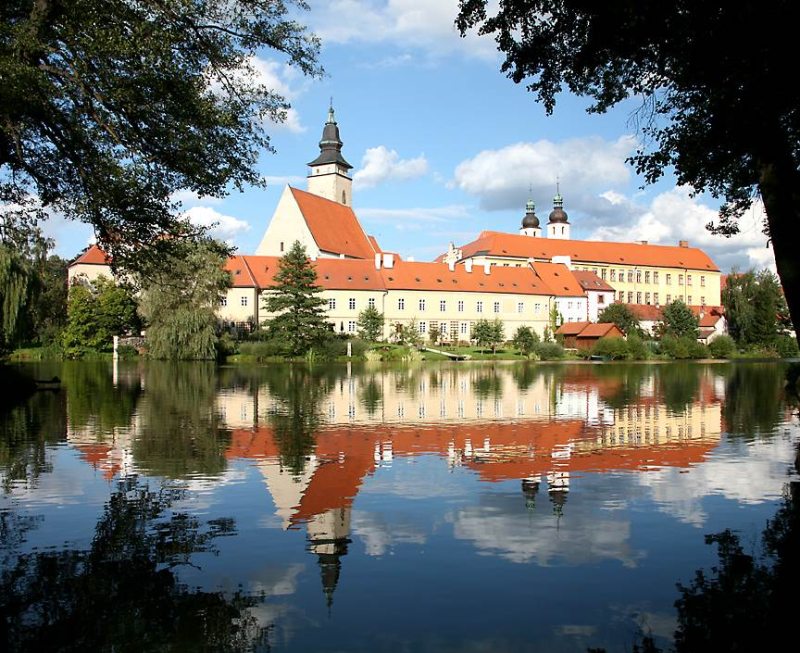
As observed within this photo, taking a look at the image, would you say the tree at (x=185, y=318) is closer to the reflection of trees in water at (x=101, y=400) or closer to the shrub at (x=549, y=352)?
the reflection of trees in water at (x=101, y=400)

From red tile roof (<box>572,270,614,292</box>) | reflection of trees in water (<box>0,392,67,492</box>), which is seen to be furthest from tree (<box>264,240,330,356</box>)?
red tile roof (<box>572,270,614,292</box>)

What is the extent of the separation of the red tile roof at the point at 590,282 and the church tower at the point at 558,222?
3084 cm

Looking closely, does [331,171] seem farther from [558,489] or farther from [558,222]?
[558,489]

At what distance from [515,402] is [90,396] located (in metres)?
12.9

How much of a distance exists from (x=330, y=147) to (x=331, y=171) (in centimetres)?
369

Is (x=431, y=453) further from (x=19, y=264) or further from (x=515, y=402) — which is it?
(x=19, y=264)

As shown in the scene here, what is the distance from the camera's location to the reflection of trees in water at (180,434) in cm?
1084

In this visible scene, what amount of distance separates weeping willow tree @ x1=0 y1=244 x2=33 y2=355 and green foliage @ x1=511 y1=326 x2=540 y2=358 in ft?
130

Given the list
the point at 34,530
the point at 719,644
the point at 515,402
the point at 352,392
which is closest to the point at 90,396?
the point at 352,392

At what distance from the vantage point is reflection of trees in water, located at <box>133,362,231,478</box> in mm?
10836

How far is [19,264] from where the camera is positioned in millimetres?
A: 35031

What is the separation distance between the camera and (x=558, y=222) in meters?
121

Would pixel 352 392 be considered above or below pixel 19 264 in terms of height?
below

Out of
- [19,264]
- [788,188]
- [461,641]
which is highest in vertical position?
[19,264]
